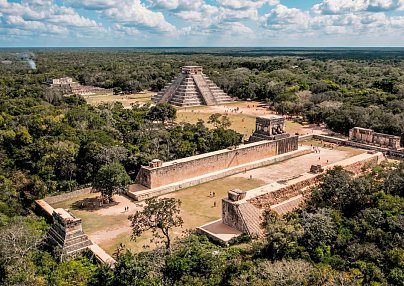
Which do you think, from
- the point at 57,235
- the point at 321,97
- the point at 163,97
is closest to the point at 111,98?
the point at 163,97

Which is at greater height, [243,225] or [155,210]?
[155,210]

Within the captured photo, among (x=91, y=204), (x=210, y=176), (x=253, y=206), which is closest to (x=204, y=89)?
(x=210, y=176)

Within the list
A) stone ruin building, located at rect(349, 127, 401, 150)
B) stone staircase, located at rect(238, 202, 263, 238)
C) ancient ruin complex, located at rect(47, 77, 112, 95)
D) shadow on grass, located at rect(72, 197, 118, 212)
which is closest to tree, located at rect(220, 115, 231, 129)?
stone ruin building, located at rect(349, 127, 401, 150)

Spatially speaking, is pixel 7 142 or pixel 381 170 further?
pixel 7 142

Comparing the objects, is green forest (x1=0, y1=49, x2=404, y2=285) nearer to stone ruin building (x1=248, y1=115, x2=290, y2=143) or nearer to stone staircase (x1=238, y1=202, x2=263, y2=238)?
stone staircase (x1=238, y1=202, x2=263, y2=238)

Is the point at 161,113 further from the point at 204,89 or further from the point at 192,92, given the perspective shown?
→ the point at 204,89

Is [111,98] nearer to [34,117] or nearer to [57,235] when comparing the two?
[34,117]
